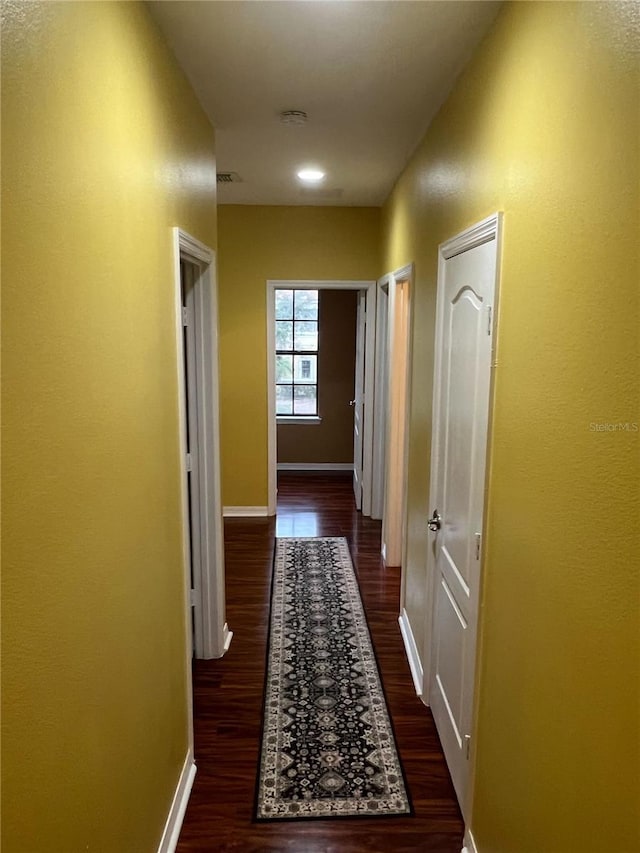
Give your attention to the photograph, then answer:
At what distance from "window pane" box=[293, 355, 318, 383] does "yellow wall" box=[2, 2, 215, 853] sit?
16.6ft

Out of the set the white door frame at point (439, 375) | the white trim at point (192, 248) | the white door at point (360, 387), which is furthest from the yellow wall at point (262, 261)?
the white door frame at point (439, 375)

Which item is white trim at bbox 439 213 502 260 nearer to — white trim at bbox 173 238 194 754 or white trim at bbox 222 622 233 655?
white trim at bbox 173 238 194 754

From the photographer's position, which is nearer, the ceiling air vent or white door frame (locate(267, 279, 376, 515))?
the ceiling air vent

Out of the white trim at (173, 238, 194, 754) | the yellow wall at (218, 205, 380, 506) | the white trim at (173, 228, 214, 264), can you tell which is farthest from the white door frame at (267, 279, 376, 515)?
the white trim at (173, 238, 194, 754)

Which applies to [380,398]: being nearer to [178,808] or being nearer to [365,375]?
[365,375]

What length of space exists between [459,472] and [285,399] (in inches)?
201

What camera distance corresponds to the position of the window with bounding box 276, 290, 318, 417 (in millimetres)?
7020

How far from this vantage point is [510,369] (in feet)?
5.43

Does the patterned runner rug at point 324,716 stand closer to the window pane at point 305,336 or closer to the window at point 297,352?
the window at point 297,352

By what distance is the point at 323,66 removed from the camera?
7.10 ft

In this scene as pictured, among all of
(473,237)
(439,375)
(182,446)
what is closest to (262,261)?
(439,375)

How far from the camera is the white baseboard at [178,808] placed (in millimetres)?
2004

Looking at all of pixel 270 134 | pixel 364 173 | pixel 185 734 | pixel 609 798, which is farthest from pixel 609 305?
pixel 364 173

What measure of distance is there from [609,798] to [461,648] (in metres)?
1.15
